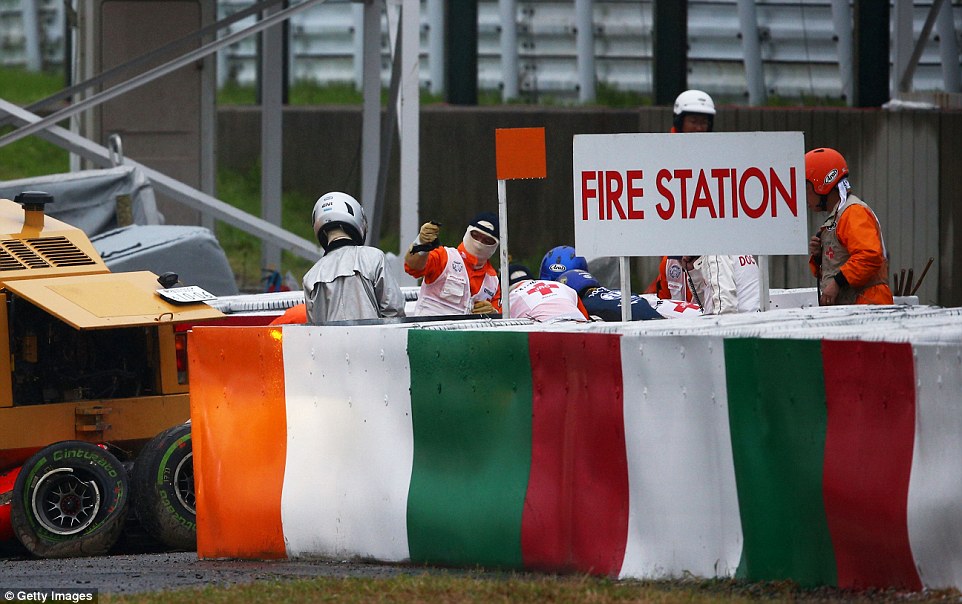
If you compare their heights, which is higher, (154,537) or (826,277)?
(826,277)

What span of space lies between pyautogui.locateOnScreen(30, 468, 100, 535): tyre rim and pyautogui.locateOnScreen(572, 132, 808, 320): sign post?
282cm

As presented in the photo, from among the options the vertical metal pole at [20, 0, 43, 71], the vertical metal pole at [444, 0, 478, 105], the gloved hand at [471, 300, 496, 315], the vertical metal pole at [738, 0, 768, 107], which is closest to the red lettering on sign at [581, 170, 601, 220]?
the gloved hand at [471, 300, 496, 315]

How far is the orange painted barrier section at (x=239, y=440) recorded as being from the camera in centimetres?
733

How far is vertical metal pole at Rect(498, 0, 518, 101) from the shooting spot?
23.3m

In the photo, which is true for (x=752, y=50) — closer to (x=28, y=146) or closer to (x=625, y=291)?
(x=28, y=146)

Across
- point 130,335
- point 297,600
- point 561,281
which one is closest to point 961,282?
point 561,281

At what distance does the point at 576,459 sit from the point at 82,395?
123 inches

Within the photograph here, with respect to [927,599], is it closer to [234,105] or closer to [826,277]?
[826,277]

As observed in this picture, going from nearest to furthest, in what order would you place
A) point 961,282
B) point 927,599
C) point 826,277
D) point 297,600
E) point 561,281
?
point 927,599 < point 297,600 < point 826,277 < point 561,281 < point 961,282

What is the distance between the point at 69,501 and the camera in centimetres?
780

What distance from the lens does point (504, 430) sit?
6.77 metres

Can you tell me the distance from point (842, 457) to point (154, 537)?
12.2ft

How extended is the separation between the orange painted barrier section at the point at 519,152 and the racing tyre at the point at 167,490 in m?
2.25

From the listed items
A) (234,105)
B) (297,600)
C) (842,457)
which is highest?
(234,105)
